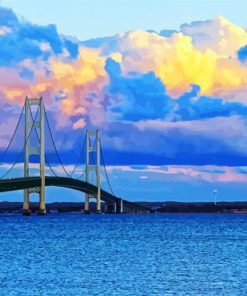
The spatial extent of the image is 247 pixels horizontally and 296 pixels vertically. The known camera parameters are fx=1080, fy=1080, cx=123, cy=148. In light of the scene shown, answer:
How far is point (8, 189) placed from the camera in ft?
244

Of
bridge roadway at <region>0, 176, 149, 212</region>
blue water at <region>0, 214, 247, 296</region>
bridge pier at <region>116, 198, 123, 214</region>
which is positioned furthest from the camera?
bridge pier at <region>116, 198, 123, 214</region>

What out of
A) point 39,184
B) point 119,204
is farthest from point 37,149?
point 119,204

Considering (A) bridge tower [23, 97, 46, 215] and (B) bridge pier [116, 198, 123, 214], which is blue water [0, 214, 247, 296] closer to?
(A) bridge tower [23, 97, 46, 215]

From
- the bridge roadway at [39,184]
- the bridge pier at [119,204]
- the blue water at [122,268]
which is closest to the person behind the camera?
the blue water at [122,268]

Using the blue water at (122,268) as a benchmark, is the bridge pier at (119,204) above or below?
above

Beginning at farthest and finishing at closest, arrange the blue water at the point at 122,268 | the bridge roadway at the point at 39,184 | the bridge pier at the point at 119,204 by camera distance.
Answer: the bridge pier at the point at 119,204 → the bridge roadway at the point at 39,184 → the blue water at the point at 122,268

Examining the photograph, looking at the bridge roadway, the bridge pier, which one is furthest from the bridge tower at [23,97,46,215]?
the bridge pier

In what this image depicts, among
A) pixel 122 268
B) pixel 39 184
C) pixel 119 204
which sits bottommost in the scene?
pixel 122 268

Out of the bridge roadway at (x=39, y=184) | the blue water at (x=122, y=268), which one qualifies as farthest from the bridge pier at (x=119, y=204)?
the blue water at (x=122, y=268)

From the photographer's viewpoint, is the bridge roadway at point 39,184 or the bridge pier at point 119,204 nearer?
the bridge roadway at point 39,184

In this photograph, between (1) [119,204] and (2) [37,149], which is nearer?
(2) [37,149]

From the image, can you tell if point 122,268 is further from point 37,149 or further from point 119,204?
point 119,204

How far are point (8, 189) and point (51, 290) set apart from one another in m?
46.9

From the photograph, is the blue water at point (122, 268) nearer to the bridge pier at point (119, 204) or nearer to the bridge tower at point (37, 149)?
the bridge tower at point (37, 149)
